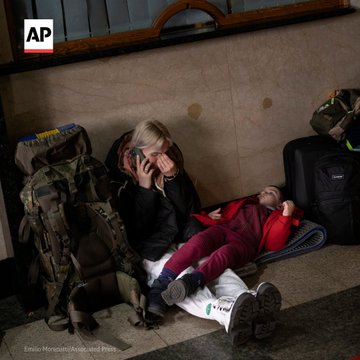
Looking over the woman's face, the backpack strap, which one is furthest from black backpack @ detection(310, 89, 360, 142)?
the backpack strap

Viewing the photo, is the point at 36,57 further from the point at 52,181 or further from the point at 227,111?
the point at 227,111

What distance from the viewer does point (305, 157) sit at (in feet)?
11.9

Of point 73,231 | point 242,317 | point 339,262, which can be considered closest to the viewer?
point 242,317

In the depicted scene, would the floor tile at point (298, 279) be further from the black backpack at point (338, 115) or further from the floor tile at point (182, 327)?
the black backpack at point (338, 115)

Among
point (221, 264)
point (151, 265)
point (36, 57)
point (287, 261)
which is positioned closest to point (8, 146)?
point (36, 57)

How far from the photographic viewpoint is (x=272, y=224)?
337 cm

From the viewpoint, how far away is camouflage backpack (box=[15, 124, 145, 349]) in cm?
293

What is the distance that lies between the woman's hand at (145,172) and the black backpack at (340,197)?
869 mm

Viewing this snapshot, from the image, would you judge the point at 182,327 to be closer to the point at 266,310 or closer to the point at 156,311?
the point at 156,311

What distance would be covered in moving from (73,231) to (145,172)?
44 cm

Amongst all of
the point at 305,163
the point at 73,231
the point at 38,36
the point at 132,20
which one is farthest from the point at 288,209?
the point at 38,36

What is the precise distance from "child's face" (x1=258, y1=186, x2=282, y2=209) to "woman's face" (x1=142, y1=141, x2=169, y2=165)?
0.68 meters

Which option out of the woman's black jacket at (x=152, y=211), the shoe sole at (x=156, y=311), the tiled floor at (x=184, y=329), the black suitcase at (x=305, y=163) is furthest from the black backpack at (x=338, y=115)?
the shoe sole at (x=156, y=311)

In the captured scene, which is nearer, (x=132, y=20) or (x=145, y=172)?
(x=145, y=172)
